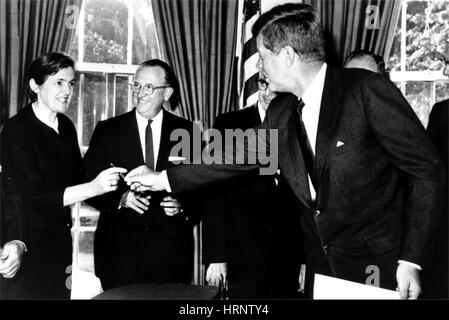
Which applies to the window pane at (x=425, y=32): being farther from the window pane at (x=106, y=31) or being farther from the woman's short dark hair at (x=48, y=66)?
the woman's short dark hair at (x=48, y=66)

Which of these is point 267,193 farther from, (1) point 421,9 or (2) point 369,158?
(1) point 421,9

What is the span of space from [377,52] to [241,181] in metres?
2.11

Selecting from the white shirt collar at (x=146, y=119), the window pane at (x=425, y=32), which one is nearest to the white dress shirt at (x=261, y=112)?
the white shirt collar at (x=146, y=119)

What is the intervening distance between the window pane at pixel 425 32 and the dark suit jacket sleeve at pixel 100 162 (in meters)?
2.94

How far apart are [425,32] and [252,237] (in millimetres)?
2850

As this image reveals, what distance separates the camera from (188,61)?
13.5ft

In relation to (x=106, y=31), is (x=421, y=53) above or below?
below

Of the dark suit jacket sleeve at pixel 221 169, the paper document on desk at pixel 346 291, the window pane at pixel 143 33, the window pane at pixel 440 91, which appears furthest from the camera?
the window pane at pixel 440 91

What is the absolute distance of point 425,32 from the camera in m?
4.48

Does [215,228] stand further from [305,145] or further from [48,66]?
[48,66]

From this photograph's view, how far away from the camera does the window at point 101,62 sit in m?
4.12

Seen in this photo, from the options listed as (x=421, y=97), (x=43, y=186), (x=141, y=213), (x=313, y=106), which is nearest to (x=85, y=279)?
(x=43, y=186)

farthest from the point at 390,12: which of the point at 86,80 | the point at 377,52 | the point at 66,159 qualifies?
the point at 66,159

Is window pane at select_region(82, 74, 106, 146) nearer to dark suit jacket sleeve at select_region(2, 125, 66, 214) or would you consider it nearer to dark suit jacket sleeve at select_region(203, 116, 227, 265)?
dark suit jacket sleeve at select_region(2, 125, 66, 214)
